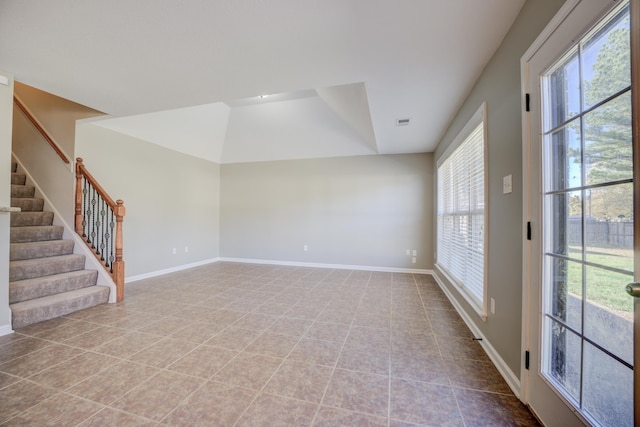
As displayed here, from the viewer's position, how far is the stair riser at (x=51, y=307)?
2436 millimetres

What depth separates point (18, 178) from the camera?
11.9ft

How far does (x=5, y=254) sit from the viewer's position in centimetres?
231

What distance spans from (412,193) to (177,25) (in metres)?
4.40

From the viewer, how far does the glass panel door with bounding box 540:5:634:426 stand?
882mm

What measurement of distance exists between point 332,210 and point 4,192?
14.6ft

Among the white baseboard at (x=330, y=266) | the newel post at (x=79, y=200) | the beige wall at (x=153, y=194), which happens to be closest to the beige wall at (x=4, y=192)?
the newel post at (x=79, y=200)

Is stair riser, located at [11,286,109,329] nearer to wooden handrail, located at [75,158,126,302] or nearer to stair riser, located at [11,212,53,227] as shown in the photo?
wooden handrail, located at [75,158,126,302]

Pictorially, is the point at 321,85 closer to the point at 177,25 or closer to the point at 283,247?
the point at 177,25

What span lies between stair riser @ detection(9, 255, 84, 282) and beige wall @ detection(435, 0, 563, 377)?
182 inches

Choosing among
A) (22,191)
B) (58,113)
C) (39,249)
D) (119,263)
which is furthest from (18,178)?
(119,263)

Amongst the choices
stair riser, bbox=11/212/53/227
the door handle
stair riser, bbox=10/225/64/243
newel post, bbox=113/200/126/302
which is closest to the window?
the door handle

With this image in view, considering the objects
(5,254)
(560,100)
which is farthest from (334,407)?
(5,254)

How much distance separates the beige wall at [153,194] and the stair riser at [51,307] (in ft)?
3.46

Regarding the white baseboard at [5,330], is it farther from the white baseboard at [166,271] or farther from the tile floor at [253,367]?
the white baseboard at [166,271]
